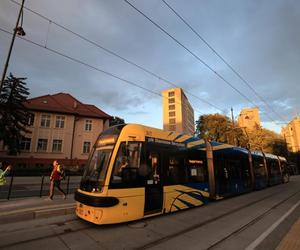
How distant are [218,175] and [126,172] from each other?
6.31 meters

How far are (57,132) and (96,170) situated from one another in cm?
2856

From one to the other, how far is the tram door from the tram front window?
149 cm

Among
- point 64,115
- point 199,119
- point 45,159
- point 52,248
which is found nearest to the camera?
point 52,248

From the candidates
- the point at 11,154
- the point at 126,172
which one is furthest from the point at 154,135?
the point at 11,154

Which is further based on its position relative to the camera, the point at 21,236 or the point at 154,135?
the point at 154,135

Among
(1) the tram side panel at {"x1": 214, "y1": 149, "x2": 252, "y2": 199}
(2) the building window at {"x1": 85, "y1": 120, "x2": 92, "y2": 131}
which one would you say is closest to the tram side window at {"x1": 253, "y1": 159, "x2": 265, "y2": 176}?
(1) the tram side panel at {"x1": 214, "y1": 149, "x2": 252, "y2": 199}

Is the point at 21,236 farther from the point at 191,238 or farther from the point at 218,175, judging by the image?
the point at 218,175

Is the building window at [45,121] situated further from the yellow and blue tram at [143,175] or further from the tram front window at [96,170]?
the tram front window at [96,170]

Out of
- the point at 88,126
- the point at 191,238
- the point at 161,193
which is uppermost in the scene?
the point at 88,126

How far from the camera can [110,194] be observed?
601cm

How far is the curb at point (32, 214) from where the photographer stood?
272 inches

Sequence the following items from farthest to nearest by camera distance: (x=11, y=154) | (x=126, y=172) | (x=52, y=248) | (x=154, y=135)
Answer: (x=11, y=154), (x=154, y=135), (x=126, y=172), (x=52, y=248)

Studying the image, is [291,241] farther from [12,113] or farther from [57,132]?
[57,132]

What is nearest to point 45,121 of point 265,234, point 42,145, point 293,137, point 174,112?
point 42,145
